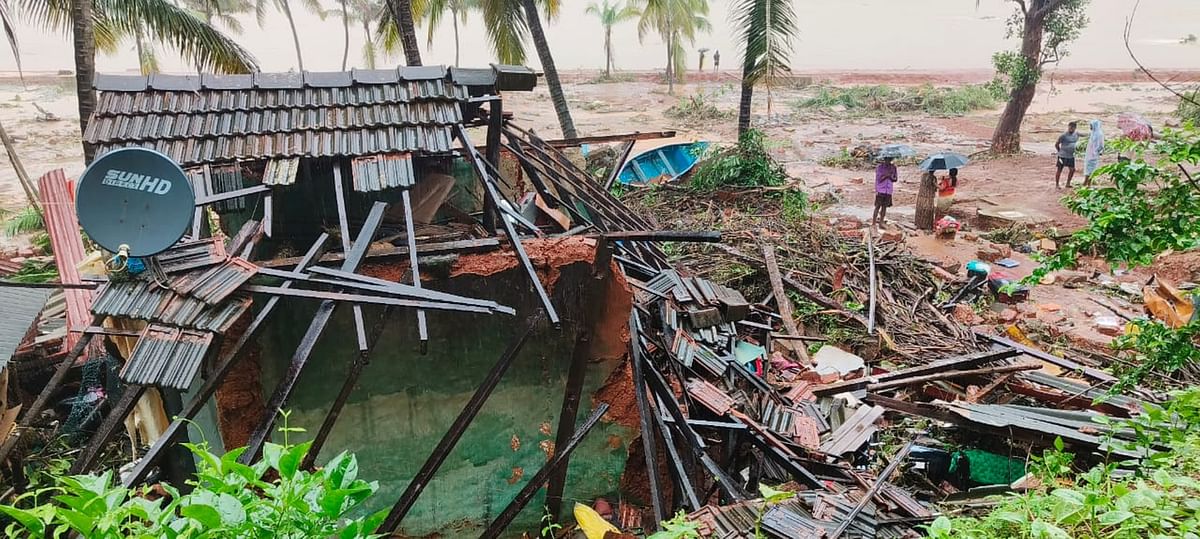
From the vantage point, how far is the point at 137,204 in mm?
4254

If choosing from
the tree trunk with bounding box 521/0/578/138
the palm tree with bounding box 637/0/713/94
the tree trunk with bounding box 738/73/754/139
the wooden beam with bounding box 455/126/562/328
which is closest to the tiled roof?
the wooden beam with bounding box 455/126/562/328

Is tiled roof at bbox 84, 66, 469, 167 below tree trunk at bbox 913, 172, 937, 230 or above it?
above

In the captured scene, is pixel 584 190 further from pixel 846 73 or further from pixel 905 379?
pixel 846 73

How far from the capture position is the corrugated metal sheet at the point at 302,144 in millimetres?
5270

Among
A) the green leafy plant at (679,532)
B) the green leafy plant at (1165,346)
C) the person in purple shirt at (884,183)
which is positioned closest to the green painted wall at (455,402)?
the green leafy plant at (679,532)

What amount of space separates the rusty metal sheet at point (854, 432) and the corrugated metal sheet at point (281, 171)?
5.16 metres

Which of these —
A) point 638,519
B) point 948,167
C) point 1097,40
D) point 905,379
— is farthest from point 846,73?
point 638,519

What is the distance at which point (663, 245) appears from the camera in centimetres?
1235

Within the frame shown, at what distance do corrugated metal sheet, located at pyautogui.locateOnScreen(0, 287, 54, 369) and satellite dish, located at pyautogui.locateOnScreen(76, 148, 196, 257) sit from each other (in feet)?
10.5

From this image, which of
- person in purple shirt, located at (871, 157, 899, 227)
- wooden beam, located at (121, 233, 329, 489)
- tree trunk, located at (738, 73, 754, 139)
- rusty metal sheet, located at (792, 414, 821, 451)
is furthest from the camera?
tree trunk, located at (738, 73, 754, 139)

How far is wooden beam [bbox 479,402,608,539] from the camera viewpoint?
16.9ft

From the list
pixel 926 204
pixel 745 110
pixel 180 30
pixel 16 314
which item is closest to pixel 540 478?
pixel 16 314

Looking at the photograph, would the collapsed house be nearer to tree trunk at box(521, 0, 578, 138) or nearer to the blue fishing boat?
tree trunk at box(521, 0, 578, 138)

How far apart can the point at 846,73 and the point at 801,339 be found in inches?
1725
